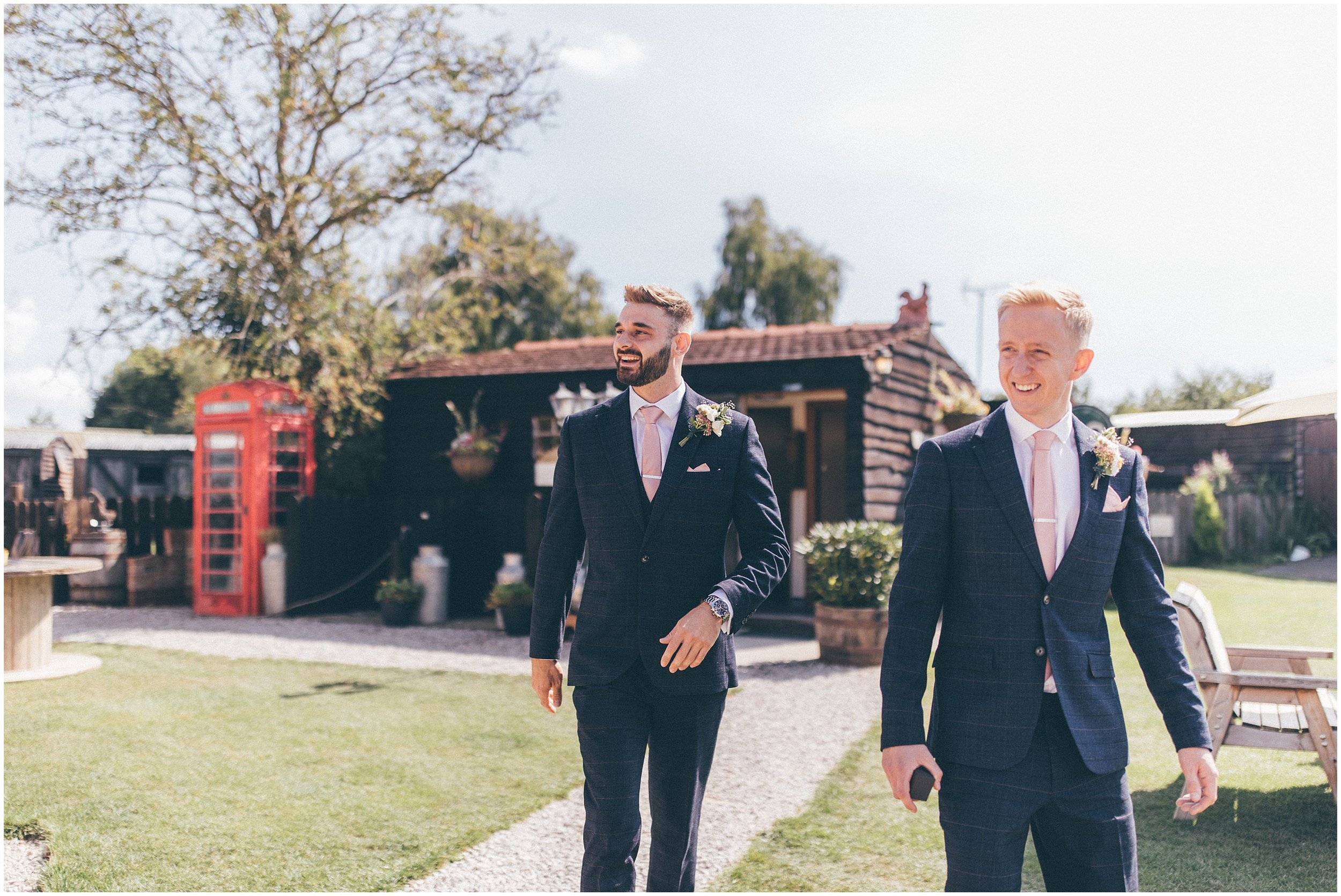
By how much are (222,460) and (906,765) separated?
11232mm

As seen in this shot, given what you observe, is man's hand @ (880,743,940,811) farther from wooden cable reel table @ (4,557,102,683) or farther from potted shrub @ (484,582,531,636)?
potted shrub @ (484,582,531,636)

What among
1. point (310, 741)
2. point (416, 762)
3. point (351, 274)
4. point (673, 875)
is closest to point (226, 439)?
point (351, 274)

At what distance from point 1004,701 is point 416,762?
397cm

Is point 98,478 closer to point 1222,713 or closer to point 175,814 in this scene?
point 175,814

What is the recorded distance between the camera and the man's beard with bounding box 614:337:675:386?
2.79m

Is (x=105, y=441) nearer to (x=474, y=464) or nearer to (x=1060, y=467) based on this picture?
(x=474, y=464)

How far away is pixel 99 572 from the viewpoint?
39.8ft

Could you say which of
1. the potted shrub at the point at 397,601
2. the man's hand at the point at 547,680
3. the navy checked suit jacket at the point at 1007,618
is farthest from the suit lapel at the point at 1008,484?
the potted shrub at the point at 397,601

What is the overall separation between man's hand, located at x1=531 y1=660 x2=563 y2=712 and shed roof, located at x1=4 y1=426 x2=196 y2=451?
736 inches

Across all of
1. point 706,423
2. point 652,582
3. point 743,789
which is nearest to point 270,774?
point 743,789

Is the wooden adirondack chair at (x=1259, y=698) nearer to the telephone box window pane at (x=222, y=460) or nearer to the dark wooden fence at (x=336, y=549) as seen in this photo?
the dark wooden fence at (x=336, y=549)

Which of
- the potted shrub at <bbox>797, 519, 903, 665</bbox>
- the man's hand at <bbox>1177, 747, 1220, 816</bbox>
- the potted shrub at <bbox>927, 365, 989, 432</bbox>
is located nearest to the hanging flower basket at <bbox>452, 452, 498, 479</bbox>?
the potted shrub at <bbox>797, 519, 903, 665</bbox>

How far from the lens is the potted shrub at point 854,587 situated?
8047 millimetres

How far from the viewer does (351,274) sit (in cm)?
1323
